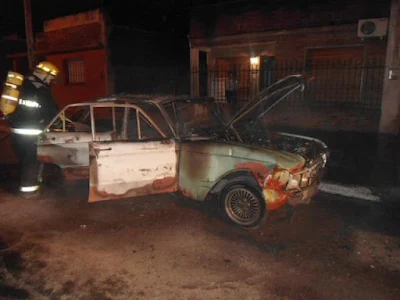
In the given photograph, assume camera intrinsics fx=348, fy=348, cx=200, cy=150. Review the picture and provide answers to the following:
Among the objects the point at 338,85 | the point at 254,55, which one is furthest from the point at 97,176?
the point at 254,55

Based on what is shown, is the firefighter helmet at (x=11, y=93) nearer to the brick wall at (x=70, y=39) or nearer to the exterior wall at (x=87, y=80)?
the exterior wall at (x=87, y=80)

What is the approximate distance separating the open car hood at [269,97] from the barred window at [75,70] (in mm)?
10393

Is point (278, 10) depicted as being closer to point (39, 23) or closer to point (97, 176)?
point (97, 176)

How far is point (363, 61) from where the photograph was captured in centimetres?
877

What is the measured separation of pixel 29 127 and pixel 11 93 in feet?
1.93

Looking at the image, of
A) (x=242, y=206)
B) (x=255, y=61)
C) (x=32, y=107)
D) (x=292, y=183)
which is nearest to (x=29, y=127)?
(x=32, y=107)

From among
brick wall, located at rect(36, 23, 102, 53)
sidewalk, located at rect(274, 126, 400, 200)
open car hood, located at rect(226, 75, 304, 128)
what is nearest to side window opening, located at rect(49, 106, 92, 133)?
open car hood, located at rect(226, 75, 304, 128)

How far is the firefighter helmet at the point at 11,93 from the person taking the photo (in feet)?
17.9

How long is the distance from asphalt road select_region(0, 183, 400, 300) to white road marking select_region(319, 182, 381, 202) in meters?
0.34

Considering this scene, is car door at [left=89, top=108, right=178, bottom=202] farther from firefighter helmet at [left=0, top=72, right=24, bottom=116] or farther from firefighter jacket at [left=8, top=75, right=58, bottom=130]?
firefighter helmet at [left=0, top=72, right=24, bottom=116]

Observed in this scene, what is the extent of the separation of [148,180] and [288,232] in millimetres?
1982

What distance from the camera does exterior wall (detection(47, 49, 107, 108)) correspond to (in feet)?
42.2

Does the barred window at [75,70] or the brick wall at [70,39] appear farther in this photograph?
the barred window at [75,70]

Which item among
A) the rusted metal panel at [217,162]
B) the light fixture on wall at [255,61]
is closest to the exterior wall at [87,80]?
the light fixture on wall at [255,61]
